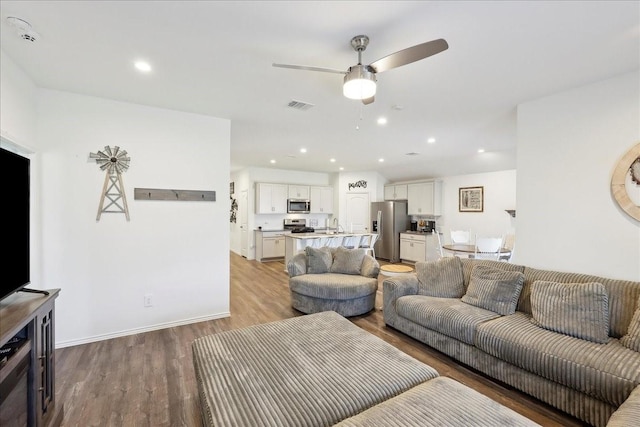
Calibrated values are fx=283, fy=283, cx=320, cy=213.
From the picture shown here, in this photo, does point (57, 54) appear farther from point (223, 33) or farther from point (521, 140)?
point (521, 140)

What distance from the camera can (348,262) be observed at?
4.34m

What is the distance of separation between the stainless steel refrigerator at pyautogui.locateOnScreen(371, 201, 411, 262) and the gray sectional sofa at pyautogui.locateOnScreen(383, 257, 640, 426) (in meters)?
4.63

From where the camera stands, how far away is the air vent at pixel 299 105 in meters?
3.18

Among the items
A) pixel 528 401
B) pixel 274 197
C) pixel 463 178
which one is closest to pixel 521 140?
pixel 528 401

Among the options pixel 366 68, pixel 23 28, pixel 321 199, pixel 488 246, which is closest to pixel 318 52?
pixel 366 68

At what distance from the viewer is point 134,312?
3.27 metres

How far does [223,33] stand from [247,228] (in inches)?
260

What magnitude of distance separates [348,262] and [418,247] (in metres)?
3.98

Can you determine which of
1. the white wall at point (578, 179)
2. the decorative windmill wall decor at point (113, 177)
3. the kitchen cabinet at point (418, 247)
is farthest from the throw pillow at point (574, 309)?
the kitchen cabinet at point (418, 247)

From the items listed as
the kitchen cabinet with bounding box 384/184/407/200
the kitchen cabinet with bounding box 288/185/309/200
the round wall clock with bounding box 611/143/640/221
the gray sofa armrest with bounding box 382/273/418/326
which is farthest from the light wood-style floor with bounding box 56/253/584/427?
the kitchen cabinet with bounding box 384/184/407/200

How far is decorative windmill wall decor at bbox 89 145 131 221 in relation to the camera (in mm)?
3092

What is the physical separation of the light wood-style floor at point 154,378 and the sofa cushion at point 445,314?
29cm

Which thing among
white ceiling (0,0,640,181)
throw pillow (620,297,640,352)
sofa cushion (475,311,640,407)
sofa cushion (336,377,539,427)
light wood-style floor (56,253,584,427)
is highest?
white ceiling (0,0,640,181)

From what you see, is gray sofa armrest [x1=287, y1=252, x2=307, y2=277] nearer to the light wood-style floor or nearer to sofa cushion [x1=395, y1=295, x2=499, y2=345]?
the light wood-style floor
